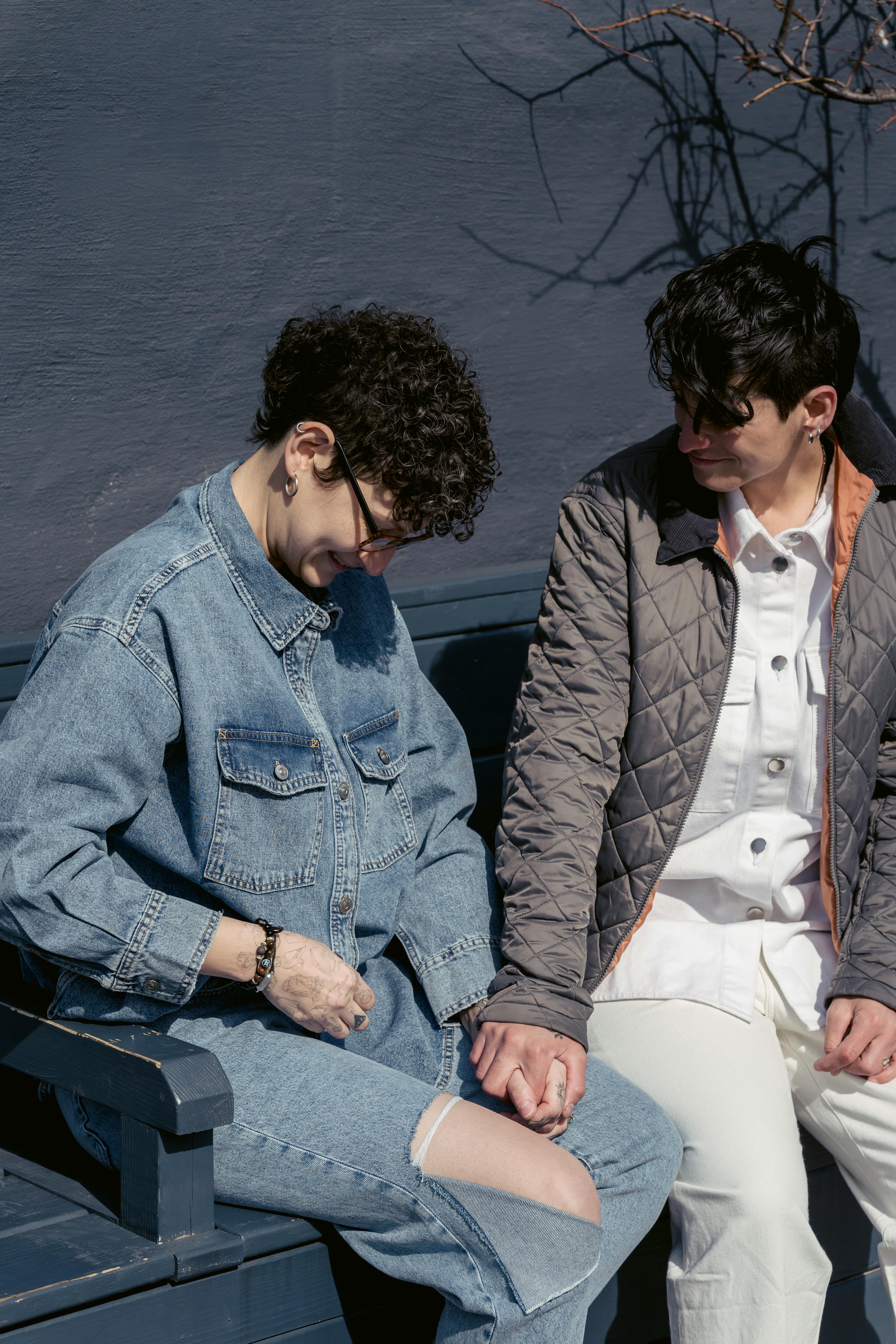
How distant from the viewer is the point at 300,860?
2031mm

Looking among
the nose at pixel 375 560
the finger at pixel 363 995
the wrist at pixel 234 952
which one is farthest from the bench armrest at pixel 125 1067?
the nose at pixel 375 560

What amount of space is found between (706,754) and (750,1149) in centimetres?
63

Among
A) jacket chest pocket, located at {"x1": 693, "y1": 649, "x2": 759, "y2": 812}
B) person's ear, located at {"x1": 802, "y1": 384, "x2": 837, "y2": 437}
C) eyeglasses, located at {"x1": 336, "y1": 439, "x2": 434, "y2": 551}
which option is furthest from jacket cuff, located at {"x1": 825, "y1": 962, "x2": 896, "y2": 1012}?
eyeglasses, located at {"x1": 336, "y1": 439, "x2": 434, "y2": 551}

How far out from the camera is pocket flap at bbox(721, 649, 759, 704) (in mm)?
2342

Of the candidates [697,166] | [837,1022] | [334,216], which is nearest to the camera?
[837,1022]

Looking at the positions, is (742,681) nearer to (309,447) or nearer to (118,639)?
(309,447)

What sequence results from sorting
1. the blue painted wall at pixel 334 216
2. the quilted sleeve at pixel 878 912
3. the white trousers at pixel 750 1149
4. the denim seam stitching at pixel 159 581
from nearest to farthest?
the denim seam stitching at pixel 159 581 → the white trousers at pixel 750 1149 → the quilted sleeve at pixel 878 912 → the blue painted wall at pixel 334 216

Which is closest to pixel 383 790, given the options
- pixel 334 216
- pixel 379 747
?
pixel 379 747

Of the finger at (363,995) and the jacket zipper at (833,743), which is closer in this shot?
the finger at (363,995)

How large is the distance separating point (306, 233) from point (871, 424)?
59.4 inches

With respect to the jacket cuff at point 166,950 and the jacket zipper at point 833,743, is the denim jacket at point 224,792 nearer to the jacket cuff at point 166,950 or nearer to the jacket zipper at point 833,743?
the jacket cuff at point 166,950

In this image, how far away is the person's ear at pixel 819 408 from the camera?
2232 mm

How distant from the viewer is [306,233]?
324 centimetres

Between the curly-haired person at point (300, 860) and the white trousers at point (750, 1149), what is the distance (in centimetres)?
9
